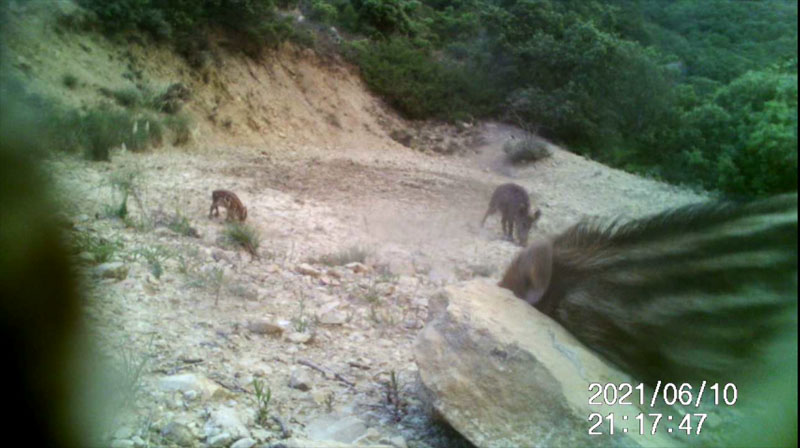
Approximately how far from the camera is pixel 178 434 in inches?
114

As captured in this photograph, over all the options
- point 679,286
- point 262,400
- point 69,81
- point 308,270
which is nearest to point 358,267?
point 308,270

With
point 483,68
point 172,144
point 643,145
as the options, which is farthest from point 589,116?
point 172,144

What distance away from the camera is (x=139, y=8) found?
686cm

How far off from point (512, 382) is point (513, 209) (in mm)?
3296

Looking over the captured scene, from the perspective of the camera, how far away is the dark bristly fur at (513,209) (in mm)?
5988

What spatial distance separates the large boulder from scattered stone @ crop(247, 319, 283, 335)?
1088mm

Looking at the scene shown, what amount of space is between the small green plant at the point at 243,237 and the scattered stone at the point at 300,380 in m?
2.10

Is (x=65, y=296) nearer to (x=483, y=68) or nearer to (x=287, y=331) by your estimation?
(x=287, y=331)

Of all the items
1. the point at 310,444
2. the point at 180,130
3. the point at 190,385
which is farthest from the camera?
the point at 180,130

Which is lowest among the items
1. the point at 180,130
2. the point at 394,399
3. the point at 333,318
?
the point at 333,318

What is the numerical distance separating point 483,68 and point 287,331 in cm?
262

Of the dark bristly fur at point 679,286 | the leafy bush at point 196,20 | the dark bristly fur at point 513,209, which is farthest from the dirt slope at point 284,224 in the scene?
the dark bristly fur at point 679,286

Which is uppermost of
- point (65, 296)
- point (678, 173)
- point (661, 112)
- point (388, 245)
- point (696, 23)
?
point (696, 23)

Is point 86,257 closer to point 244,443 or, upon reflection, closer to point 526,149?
point 244,443
